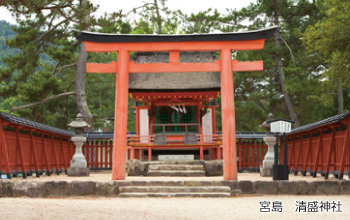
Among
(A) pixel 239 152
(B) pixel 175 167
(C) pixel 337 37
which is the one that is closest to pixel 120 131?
(B) pixel 175 167

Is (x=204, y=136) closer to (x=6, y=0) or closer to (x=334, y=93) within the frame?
(x=334, y=93)

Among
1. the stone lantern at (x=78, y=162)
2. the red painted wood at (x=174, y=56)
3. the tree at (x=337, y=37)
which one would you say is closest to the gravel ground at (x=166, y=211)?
the red painted wood at (x=174, y=56)

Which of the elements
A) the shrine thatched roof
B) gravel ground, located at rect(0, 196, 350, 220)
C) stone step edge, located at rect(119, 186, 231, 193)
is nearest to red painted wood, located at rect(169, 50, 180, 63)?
stone step edge, located at rect(119, 186, 231, 193)

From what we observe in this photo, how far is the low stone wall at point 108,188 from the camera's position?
11.5 metres

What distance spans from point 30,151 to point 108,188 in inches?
260

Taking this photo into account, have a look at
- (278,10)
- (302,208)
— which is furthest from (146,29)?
(302,208)

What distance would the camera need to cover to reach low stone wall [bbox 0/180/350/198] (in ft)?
37.7

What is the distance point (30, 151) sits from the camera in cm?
1742

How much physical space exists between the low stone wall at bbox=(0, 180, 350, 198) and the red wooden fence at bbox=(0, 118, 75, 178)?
281cm

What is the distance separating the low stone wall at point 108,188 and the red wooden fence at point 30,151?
9.21 ft

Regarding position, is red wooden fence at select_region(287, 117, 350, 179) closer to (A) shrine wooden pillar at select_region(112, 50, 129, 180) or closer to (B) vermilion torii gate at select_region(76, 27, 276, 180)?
(B) vermilion torii gate at select_region(76, 27, 276, 180)

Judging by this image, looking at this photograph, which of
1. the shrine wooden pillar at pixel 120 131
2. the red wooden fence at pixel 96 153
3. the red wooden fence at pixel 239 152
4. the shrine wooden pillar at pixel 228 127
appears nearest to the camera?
the shrine wooden pillar at pixel 228 127

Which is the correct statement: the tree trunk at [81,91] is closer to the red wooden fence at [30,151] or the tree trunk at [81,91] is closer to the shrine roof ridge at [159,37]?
the red wooden fence at [30,151]

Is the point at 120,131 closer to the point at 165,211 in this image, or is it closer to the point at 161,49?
the point at 161,49
